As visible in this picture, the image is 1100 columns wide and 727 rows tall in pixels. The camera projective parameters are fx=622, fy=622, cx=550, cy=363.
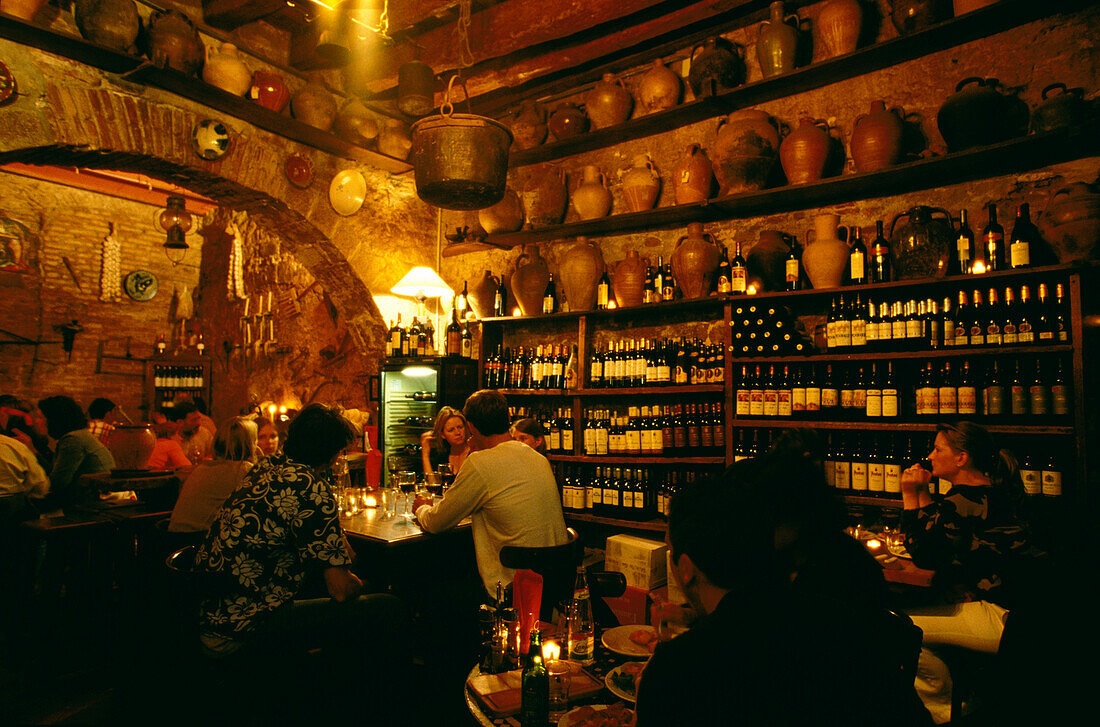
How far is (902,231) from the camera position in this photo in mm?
3475

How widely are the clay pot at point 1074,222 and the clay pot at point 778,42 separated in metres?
1.66

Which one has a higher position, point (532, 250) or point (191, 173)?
point (191, 173)

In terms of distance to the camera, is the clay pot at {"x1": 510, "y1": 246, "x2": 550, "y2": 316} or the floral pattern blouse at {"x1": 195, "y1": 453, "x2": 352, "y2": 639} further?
the clay pot at {"x1": 510, "y1": 246, "x2": 550, "y2": 316}

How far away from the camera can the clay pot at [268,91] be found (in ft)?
→ 15.0

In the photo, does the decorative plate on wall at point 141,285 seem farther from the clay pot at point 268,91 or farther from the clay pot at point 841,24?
the clay pot at point 841,24

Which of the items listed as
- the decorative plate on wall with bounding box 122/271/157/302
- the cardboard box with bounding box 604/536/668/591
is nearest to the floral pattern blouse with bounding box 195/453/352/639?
the cardboard box with bounding box 604/536/668/591

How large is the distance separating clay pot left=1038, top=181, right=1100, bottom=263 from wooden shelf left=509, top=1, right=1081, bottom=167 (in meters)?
1.01

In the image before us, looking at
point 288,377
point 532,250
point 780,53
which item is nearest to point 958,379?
point 780,53

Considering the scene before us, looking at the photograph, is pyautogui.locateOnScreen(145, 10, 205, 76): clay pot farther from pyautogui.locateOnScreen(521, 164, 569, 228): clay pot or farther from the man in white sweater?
the man in white sweater

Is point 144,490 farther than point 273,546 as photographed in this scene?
Yes

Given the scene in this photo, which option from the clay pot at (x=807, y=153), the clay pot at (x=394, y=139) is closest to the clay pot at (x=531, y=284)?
the clay pot at (x=394, y=139)

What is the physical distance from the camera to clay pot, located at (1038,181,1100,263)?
2904 millimetres

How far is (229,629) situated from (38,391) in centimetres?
824

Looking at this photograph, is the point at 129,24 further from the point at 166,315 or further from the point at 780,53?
the point at 166,315
